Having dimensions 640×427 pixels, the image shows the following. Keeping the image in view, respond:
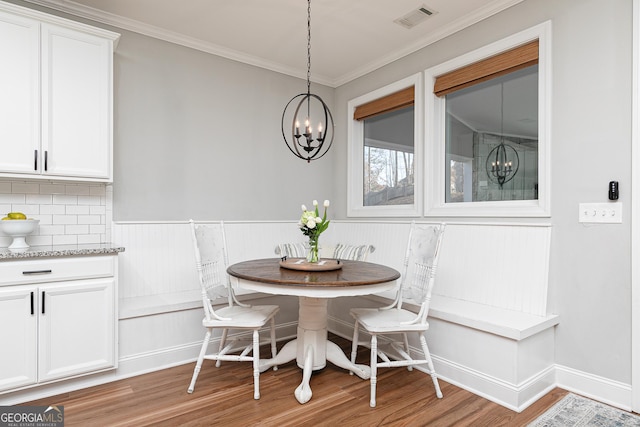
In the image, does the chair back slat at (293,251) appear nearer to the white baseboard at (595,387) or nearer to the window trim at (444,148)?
the window trim at (444,148)

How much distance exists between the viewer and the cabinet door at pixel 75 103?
252cm

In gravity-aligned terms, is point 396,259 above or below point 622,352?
above

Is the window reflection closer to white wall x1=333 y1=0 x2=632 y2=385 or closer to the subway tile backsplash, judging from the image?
white wall x1=333 y1=0 x2=632 y2=385

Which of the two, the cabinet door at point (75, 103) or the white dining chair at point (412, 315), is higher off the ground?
the cabinet door at point (75, 103)

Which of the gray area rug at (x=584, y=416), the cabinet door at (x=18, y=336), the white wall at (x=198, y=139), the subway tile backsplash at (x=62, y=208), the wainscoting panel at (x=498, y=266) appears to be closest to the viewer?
the gray area rug at (x=584, y=416)

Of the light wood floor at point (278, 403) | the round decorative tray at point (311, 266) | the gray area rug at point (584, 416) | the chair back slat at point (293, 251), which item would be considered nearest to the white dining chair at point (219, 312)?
the light wood floor at point (278, 403)

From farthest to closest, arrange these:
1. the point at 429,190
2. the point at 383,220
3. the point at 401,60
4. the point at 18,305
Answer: the point at 383,220 < the point at 401,60 < the point at 429,190 < the point at 18,305

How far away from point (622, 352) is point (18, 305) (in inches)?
142

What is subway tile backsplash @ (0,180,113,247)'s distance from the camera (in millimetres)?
2709

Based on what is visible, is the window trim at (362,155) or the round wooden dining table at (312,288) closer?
the round wooden dining table at (312,288)

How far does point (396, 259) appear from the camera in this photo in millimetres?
3586

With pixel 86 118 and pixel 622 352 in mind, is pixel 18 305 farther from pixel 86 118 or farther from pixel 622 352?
pixel 622 352

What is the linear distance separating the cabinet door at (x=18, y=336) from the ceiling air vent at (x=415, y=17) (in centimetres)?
325

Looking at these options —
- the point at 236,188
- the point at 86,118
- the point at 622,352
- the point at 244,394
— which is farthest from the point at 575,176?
the point at 86,118
